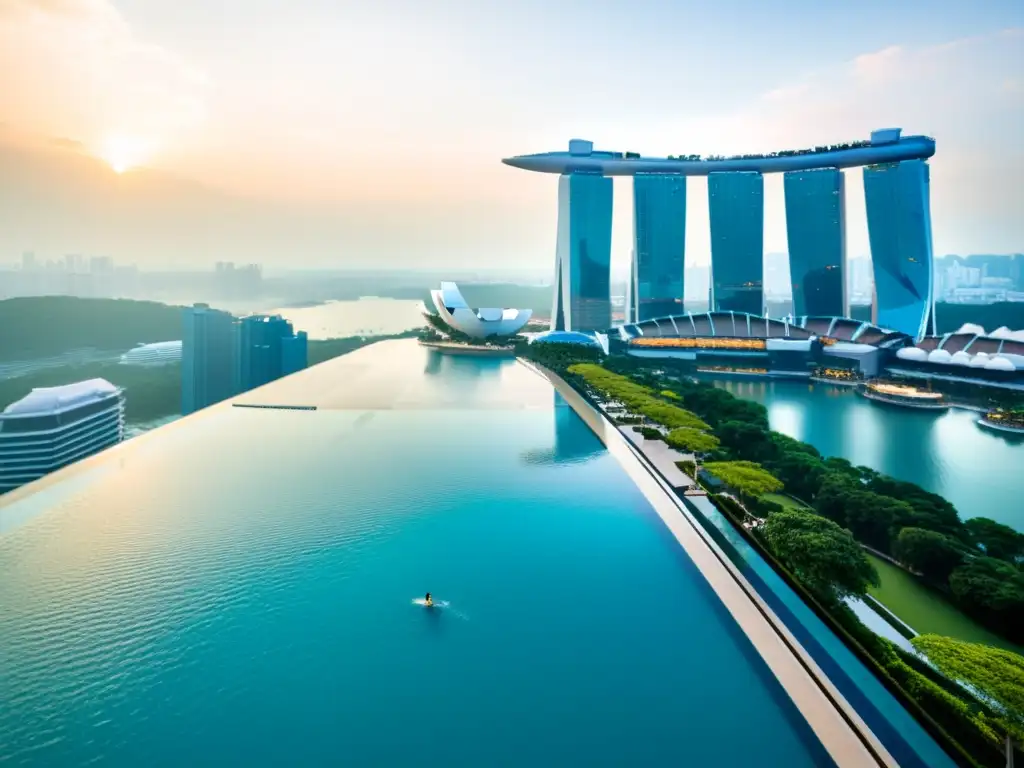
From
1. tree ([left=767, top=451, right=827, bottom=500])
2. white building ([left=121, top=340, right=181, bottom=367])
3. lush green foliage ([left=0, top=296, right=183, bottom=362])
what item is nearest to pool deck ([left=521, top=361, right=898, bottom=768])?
tree ([left=767, top=451, right=827, bottom=500])

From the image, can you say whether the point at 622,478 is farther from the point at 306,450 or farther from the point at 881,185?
the point at 881,185

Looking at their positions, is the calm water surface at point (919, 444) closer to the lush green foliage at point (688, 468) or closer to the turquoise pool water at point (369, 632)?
Answer: the lush green foliage at point (688, 468)

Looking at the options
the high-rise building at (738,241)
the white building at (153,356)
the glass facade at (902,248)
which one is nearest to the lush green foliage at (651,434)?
the glass facade at (902,248)

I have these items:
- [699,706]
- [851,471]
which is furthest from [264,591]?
[851,471]

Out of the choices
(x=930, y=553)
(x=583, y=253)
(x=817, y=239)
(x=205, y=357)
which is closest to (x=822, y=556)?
(x=930, y=553)

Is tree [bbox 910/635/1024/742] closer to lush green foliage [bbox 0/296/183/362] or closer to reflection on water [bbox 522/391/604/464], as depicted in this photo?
reflection on water [bbox 522/391/604/464]

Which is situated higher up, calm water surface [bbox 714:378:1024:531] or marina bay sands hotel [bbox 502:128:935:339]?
marina bay sands hotel [bbox 502:128:935:339]

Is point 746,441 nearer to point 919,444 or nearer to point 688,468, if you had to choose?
point 688,468
